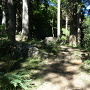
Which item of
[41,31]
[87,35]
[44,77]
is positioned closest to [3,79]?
[44,77]

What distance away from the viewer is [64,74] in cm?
416

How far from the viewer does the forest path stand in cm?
340

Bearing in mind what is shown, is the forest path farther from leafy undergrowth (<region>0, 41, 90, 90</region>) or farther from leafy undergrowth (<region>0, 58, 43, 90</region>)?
leafy undergrowth (<region>0, 58, 43, 90</region>)

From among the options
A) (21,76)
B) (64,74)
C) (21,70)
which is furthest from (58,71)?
(21,76)

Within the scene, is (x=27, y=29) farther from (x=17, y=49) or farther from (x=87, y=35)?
(x=87, y=35)

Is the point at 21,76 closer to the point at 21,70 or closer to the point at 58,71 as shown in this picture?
the point at 21,70

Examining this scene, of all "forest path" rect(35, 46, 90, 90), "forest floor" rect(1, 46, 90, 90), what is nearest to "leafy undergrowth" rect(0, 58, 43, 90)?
"forest floor" rect(1, 46, 90, 90)

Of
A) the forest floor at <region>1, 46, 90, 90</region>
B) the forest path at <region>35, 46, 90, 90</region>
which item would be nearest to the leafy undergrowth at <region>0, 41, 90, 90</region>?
the forest floor at <region>1, 46, 90, 90</region>

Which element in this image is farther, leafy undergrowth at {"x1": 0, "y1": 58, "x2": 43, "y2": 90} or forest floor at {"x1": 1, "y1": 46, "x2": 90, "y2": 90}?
forest floor at {"x1": 1, "y1": 46, "x2": 90, "y2": 90}

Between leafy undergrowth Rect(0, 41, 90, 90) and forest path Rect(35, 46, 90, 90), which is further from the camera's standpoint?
forest path Rect(35, 46, 90, 90)

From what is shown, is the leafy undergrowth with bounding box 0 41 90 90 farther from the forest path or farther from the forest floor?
the forest path

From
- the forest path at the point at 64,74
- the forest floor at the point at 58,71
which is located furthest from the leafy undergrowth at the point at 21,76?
the forest path at the point at 64,74

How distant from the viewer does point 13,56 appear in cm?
560

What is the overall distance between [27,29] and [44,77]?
17.7 feet
